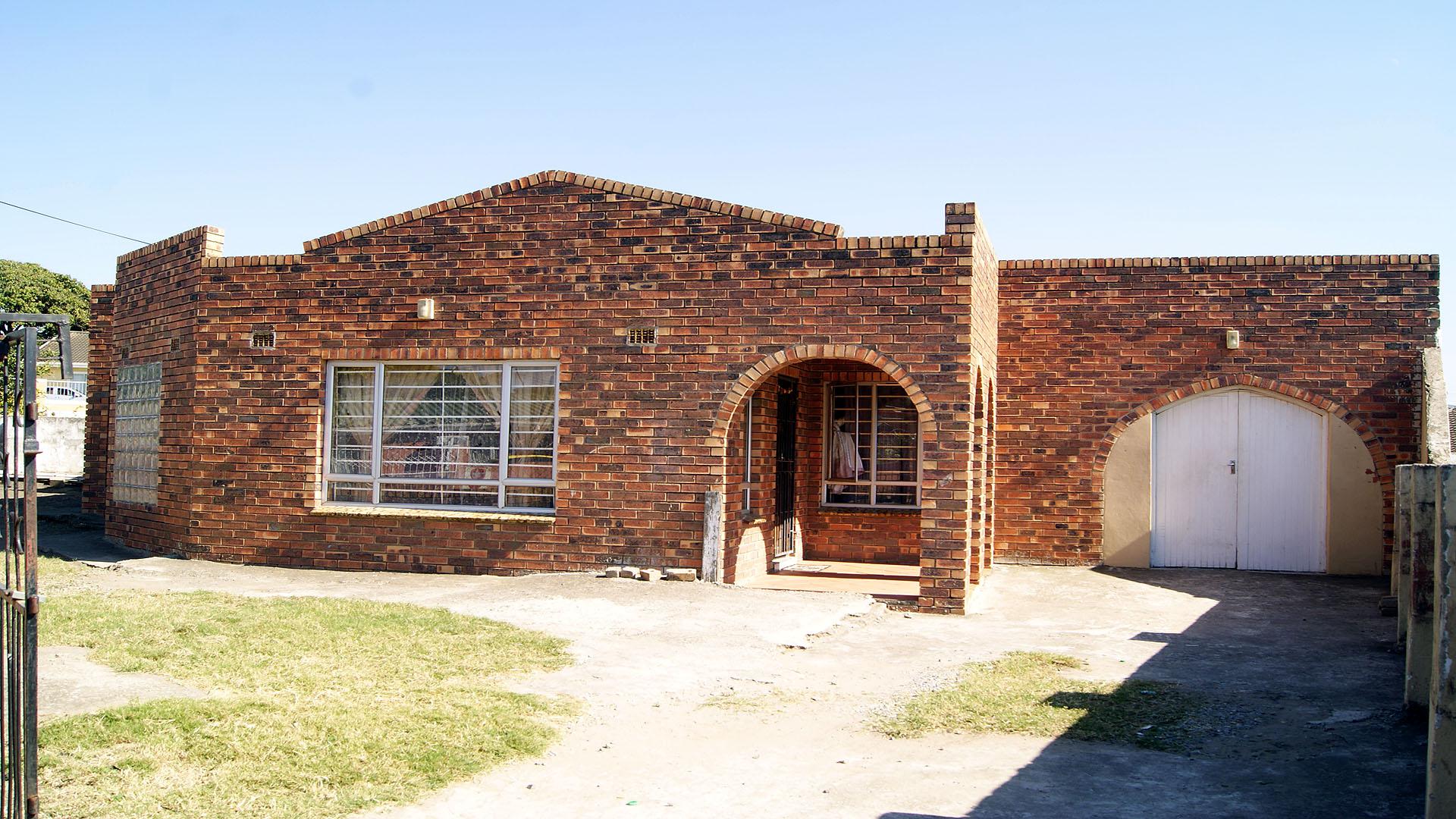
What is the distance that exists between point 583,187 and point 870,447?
216 inches

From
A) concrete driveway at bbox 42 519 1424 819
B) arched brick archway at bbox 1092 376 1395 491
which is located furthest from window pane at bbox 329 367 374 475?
arched brick archway at bbox 1092 376 1395 491

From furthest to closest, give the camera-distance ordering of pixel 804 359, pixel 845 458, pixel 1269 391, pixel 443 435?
1. pixel 845 458
2. pixel 1269 391
3. pixel 443 435
4. pixel 804 359

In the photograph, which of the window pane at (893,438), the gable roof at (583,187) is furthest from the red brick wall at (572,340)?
the window pane at (893,438)

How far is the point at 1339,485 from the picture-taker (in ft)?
46.8

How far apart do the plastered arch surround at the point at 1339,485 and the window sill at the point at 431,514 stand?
24.8 feet

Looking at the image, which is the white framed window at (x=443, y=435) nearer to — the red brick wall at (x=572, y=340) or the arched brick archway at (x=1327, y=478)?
the red brick wall at (x=572, y=340)

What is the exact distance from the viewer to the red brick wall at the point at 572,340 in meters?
11.0

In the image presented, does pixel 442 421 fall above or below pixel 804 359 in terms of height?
below

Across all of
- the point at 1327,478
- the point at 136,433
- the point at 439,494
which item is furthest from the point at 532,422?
the point at 1327,478

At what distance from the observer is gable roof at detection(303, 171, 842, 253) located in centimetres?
1132

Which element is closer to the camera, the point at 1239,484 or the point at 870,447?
the point at 1239,484

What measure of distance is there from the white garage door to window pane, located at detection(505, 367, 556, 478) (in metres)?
7.88

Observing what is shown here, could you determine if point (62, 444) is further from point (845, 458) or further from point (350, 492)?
point (845, 458)

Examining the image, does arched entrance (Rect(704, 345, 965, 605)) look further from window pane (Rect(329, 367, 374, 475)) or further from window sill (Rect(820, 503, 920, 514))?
window pane (Rect(329, 367, 374, 475))
